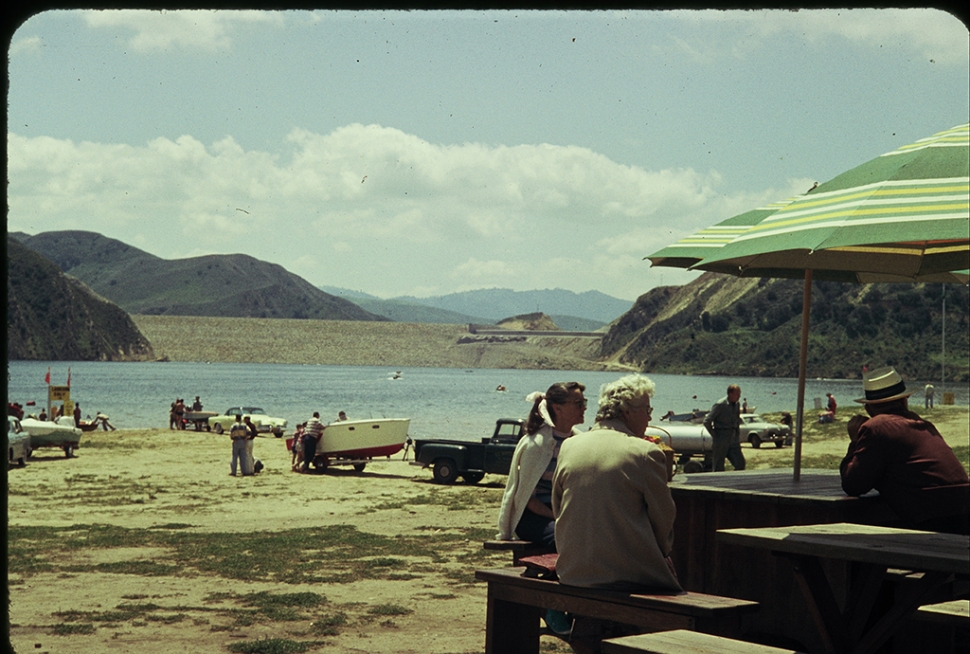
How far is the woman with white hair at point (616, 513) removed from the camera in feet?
15.3

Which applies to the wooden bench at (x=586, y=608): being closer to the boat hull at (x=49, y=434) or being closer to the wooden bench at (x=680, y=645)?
the wooden bench at (x=680, y=645)

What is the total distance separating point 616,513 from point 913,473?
74.5 inches

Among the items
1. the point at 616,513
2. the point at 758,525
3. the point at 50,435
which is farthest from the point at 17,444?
the point at 616,513

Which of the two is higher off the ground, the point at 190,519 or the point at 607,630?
the point at 607,630

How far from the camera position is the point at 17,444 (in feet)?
83.2

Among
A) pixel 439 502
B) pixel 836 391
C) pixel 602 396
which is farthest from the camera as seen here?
pixel 836 391

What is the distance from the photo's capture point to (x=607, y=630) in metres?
5.24

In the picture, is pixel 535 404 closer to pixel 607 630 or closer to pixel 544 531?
pixel 544 531

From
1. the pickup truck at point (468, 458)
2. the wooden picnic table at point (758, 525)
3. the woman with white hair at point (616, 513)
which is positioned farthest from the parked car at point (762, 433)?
the woman with white hair at point (616, 513)

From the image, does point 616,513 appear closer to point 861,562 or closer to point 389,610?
point 861,562

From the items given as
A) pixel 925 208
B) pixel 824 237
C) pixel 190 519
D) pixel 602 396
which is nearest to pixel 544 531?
pixel 602 396

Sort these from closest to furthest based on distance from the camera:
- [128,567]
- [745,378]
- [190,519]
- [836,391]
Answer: [128,567] → [190,519] → [836,391] → [745,378]

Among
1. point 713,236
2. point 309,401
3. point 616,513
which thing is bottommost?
point 309,401

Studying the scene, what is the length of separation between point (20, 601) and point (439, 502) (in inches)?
398
